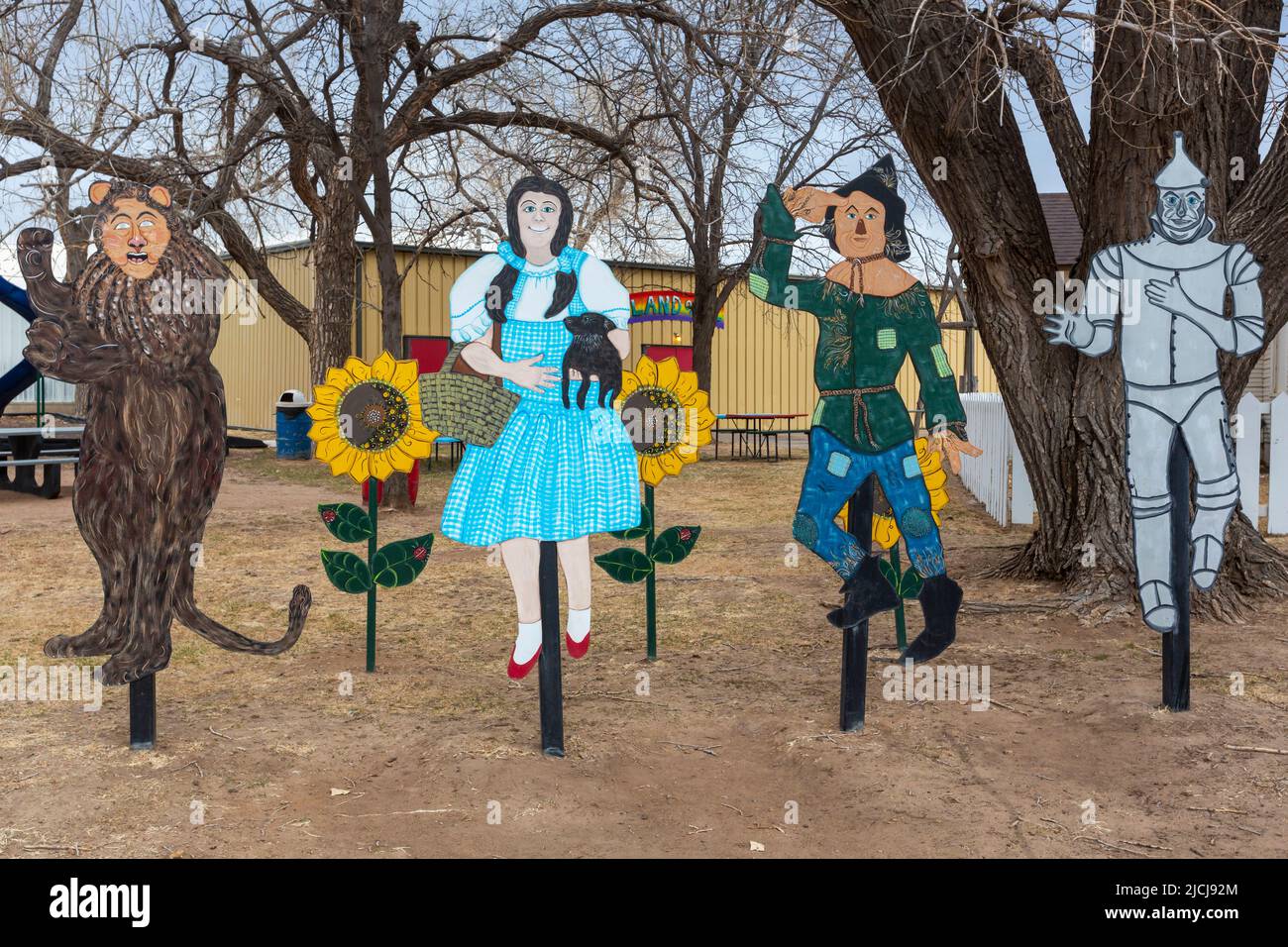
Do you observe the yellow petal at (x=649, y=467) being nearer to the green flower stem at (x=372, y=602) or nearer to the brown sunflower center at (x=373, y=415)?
the brown sunflower center at (x=373, y=415)

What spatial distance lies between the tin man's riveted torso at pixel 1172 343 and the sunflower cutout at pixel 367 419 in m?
2.99

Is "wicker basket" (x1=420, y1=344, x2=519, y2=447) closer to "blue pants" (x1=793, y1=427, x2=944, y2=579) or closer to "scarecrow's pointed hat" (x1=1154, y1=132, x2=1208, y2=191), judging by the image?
"blue pants" (x1=793, y1=427, x2=944, y2=579)

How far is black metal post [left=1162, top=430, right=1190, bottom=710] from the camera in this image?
462 centimetres

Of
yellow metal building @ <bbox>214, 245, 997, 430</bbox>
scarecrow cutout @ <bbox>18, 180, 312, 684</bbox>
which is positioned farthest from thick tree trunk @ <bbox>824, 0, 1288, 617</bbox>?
yellow metal building @ <bbox>214, 245, 997, 430</bbox>

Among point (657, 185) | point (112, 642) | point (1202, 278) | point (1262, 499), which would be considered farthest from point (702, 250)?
point (112, 642)

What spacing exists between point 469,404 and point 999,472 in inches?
302

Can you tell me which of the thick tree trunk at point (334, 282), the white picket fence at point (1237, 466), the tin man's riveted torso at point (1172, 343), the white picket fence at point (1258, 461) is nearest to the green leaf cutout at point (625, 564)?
the tin man's riveted torso at point (1172, 343)

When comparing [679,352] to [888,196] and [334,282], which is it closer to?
[334,282]

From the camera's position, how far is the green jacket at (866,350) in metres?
4.57

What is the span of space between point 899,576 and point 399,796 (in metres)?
2.41

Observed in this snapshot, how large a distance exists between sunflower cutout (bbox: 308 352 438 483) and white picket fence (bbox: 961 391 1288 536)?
4.29m

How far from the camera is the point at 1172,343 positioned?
15.1 feet

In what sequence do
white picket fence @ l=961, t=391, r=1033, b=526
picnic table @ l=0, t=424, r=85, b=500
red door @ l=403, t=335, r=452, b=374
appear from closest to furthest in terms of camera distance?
white picket fence @ l=961, t=391, r=1033, b=526
picnic table @ l=0, t=424, r=85, b=500
red door @ l=403, t=335, r=452, b=374

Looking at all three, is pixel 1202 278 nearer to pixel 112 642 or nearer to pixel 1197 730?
pixel 1197 730
